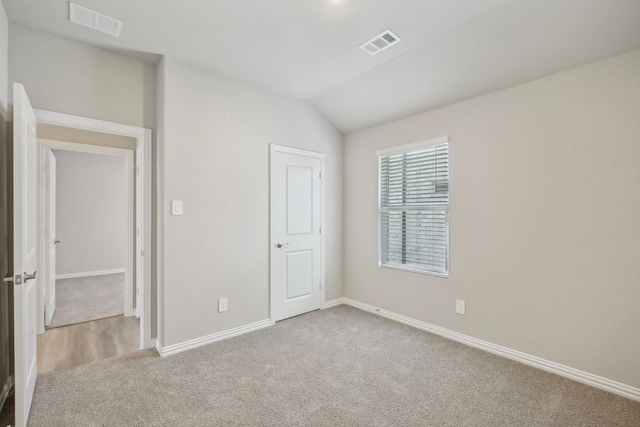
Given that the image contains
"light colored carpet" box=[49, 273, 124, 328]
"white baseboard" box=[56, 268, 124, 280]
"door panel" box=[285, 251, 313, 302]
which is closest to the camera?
"door panel" box=[285, 251, 313, 302]

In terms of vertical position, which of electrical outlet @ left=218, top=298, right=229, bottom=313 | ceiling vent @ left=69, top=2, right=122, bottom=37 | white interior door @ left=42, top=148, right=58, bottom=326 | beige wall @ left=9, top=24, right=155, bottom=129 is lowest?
electrical outlet @ left=218, top=298, right=229, bottom=313

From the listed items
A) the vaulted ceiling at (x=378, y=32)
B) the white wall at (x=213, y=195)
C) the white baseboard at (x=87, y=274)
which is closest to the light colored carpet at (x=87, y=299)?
the white baseboard at (x=87, y=274)

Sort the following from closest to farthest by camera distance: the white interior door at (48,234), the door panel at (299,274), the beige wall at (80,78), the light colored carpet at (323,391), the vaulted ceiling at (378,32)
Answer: the light colored carpet at (323,391) < the vaulted ceiling at (378,32) < the beige wall at (80,78) < the white interior door at (48,234) < the door panel at (299,274)

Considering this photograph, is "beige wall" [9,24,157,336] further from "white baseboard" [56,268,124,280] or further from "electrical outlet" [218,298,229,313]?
"white baseboard" [56,268,124,280]

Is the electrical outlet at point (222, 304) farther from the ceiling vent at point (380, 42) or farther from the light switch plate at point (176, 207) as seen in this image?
the ceiling vent at point (380, 42)

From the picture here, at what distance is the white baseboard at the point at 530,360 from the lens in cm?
212

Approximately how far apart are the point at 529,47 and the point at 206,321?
11.6 feet

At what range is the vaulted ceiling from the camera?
2.02 meters

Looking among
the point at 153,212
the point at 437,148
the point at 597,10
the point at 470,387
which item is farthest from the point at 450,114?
the point at 153,212

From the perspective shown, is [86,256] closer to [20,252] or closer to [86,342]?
[86,342]

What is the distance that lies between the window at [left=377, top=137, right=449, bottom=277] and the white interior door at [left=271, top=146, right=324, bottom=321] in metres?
0.81

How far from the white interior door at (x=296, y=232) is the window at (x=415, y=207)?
0.81 meters

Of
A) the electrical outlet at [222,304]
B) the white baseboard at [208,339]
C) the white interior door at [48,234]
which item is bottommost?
the white baseboard at [208,339]

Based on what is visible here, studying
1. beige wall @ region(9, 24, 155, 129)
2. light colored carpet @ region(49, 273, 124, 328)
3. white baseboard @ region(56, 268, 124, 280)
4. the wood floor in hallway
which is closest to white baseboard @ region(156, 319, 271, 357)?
the wood floor in hallway
